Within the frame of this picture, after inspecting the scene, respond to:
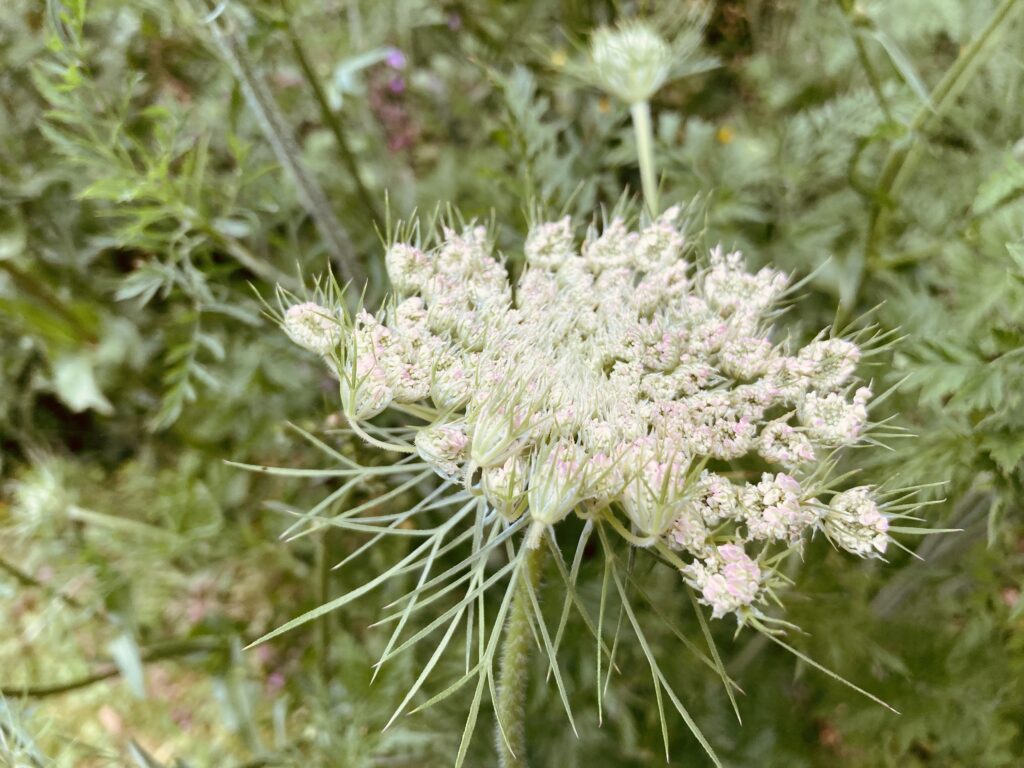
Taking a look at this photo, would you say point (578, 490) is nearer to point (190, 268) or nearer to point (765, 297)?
point (765, 297)

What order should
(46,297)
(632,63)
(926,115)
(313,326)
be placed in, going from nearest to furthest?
(313,326) → (926,115) → (632,63) → (46,297)

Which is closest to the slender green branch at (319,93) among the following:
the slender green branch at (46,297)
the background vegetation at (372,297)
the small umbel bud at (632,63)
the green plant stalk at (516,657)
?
the background vegetation at (372,297)

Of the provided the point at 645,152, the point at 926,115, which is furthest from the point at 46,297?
the point at 926,115

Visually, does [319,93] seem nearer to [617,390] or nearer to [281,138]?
[281,138]

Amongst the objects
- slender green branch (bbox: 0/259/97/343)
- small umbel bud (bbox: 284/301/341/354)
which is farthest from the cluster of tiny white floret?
slender green branch (bbox: 0/259/97/343)

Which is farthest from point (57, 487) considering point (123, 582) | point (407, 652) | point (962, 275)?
point (962, 275)

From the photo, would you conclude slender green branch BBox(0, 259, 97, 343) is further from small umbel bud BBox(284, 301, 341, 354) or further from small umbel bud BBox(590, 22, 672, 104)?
small umbel bud BBox(590, 22, 672, 104)
